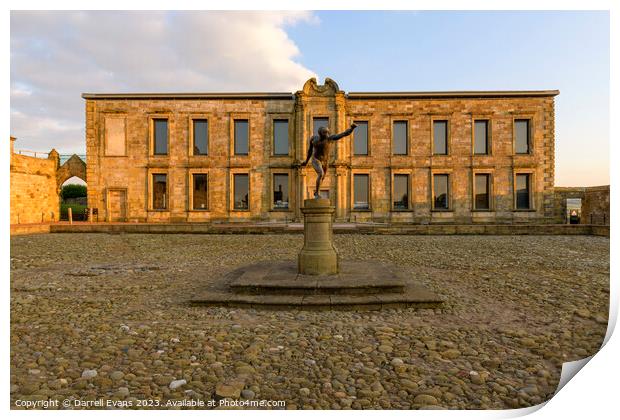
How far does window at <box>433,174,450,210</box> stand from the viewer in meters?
24.2

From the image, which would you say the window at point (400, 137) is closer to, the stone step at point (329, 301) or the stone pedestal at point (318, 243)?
the stone pedestal at point (318, 243)

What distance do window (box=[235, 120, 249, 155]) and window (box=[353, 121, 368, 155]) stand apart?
7.97m

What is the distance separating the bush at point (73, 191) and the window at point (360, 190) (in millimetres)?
33788

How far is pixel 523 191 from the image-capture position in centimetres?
2425

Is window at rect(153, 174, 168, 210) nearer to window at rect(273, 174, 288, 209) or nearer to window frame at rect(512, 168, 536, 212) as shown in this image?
window at rect(273, 174, 288, 209)

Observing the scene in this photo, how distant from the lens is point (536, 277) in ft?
23.6

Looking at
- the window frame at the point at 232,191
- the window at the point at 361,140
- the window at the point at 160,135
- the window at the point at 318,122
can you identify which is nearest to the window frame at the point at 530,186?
the window at the point at 361,140

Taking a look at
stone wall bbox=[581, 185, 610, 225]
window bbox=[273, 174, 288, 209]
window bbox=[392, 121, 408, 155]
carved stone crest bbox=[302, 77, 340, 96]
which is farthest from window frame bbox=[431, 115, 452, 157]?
window bbox=[273, 174, 288, 209]

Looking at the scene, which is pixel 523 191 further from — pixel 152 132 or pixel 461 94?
pixel 152 132

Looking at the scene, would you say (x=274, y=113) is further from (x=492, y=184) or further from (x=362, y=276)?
(x=362, y=276)

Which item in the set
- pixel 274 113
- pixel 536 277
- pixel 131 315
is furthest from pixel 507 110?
pixel 131 315

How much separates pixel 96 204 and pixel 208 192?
8190 millimetres

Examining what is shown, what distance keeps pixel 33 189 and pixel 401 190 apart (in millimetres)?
26811

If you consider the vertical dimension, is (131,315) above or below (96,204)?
below
